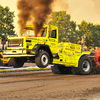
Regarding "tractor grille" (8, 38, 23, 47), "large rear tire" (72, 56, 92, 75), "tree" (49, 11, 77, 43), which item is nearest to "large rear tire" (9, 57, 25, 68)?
"tractor grille" (8, 38, 23, 47)

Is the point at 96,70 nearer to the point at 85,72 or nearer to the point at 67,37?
the point at 85,72

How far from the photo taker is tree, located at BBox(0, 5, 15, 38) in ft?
156

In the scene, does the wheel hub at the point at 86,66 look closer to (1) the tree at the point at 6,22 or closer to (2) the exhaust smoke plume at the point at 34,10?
(2) the exhaust smoke plume at the point at 34,10

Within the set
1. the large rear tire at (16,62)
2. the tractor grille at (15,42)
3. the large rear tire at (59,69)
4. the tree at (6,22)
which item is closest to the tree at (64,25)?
the tree at (6,22)

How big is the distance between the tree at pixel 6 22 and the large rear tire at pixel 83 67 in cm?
3428

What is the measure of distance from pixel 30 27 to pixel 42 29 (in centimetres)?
83

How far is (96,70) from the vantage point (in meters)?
16.1

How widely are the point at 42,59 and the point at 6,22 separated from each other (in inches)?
1445

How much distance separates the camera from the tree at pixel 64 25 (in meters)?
76.5

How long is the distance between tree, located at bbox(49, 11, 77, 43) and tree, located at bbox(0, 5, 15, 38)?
95.2 feet

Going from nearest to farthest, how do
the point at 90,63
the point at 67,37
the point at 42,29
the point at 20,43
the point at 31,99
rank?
the point at 31,99 → the point at 20,43 → the point at 42,29 → the point at 90,63 → the point at 67,37

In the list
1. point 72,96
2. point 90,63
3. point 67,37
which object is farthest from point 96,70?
point 67,37

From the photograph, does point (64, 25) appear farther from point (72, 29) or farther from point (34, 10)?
point (34, 10)

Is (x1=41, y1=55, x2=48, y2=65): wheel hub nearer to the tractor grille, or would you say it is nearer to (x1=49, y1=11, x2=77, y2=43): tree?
the tractor grille
